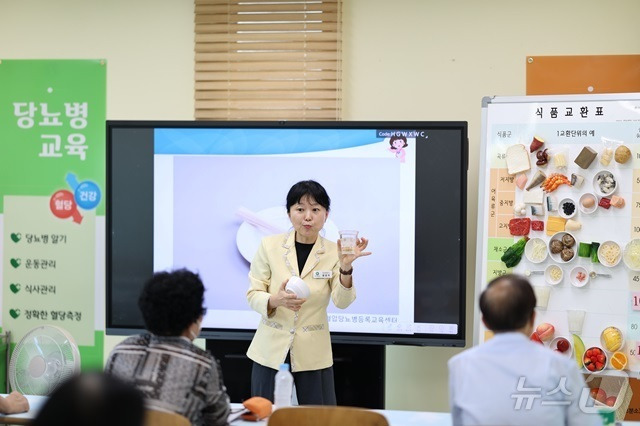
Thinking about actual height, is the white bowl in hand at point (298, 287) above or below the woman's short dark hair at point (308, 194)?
below

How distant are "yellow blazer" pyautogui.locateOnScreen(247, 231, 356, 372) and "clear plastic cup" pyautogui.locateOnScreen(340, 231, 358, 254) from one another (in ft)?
0.54

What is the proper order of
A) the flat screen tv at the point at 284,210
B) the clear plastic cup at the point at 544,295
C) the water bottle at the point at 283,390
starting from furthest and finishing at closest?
1. the flat screen tv at the point at 284,210
2. the clear plastic cup at the point at 544,295
3. the water bottle at the point at 283,390

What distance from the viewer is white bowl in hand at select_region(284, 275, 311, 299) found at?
142 inches

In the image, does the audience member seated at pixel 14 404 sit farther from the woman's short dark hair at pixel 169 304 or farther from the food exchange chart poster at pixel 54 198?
the food exchange chart poster at pixel 54 198

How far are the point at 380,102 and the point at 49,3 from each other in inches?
83.9

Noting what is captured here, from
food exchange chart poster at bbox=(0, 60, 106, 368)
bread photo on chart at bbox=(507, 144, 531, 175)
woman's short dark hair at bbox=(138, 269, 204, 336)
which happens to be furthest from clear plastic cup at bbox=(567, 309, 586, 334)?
food exchange chart poster at bbox=(0, 60, 106, 368)

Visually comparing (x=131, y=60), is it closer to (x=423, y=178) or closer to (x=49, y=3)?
(x=49, y=3)

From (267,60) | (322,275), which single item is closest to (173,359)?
(322,275)

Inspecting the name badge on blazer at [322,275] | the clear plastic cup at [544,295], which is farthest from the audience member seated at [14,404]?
the clear plastic cup at [544,295]

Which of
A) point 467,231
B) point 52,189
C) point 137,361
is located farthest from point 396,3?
point 137,361

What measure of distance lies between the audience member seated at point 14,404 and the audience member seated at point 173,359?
2.70 feet

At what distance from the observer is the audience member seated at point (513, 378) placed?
234cm

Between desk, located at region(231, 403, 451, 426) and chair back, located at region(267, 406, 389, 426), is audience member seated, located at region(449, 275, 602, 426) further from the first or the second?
desk, located at region(231, 403, 451, 426)

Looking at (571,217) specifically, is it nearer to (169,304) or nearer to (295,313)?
(295,313)
